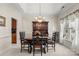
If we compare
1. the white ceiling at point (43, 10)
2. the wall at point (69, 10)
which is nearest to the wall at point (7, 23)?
the white ceiling at point (43, 10)

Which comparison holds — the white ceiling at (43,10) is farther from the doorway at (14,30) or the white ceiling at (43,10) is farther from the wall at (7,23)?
the doorway at (14,30)

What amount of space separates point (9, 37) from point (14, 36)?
375 mm

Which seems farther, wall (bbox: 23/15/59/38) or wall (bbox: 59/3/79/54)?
wall (bbox: 23/15/59/38)

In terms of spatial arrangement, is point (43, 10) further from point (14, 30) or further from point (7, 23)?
point (14, 30)

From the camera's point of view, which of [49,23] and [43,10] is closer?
[43,10]

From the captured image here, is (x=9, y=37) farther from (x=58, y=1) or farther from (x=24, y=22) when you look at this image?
(x=58, y=1)

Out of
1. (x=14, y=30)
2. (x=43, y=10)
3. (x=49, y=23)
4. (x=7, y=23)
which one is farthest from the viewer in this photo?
(x=14, y=30)

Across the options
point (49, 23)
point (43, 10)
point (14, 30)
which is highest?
point (43, 10)

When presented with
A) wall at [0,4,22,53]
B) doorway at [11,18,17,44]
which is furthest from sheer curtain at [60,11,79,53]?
doorway at [11,18,17,44]

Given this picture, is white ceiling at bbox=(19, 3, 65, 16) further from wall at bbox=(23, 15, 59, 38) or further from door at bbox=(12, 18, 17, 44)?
door at bbox=(12, 18, 17, 44)

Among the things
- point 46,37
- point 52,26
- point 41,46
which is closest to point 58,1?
point 52,26

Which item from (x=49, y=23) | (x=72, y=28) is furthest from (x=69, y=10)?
(x=49, y=23)

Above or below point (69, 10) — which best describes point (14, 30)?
below

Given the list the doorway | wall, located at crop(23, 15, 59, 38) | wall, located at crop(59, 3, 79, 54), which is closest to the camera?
wall, located at crop(59, 3, 79, 54)
